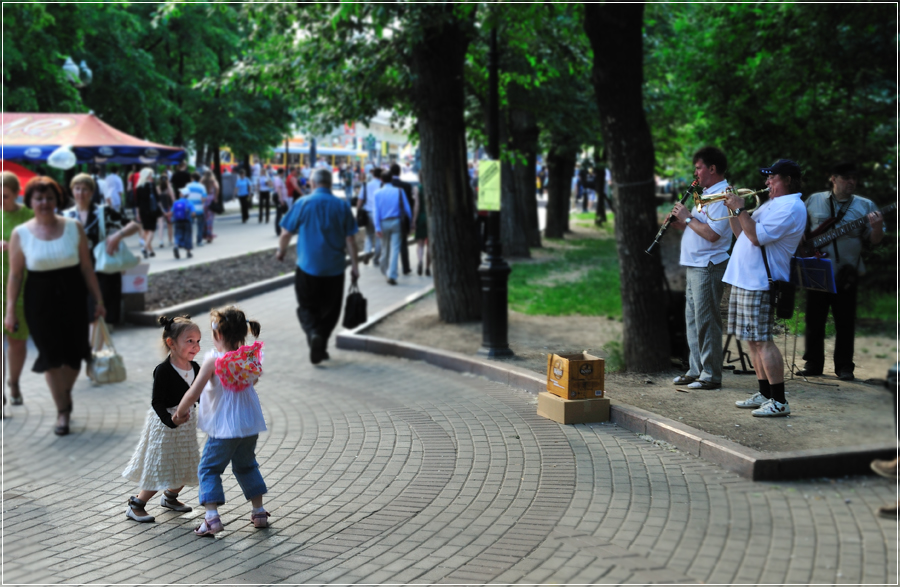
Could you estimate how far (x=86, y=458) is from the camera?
6.64 metres

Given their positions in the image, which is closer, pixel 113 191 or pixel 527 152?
pixel 113 191

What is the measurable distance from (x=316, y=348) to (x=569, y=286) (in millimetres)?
6739

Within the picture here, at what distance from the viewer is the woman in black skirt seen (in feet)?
29.9

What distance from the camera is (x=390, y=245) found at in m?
16.3

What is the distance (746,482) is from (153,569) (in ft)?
10.6

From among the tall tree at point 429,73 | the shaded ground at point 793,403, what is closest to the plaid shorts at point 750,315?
the shaded ground at point 793,403

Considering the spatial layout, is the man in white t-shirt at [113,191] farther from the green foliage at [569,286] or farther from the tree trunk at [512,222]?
the green foliage at [569,286]

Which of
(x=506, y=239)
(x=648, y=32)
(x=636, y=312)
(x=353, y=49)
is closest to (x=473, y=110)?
(x=506, y=239)

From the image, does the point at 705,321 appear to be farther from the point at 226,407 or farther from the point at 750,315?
the point at 226,407

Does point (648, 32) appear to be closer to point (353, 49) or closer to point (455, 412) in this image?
point (353, 49)

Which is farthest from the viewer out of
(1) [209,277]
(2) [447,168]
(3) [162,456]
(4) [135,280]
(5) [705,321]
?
(1) [209,277]

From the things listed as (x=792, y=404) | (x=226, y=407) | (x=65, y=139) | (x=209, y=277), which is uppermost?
(x=65, y=139)

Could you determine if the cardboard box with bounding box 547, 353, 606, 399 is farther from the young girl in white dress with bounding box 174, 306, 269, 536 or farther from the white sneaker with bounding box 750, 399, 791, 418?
the young girl in white dress with bounding box 174, 306, 269, 536

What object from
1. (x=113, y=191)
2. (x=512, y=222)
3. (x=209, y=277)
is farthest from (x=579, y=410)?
(x=113, y=191)
